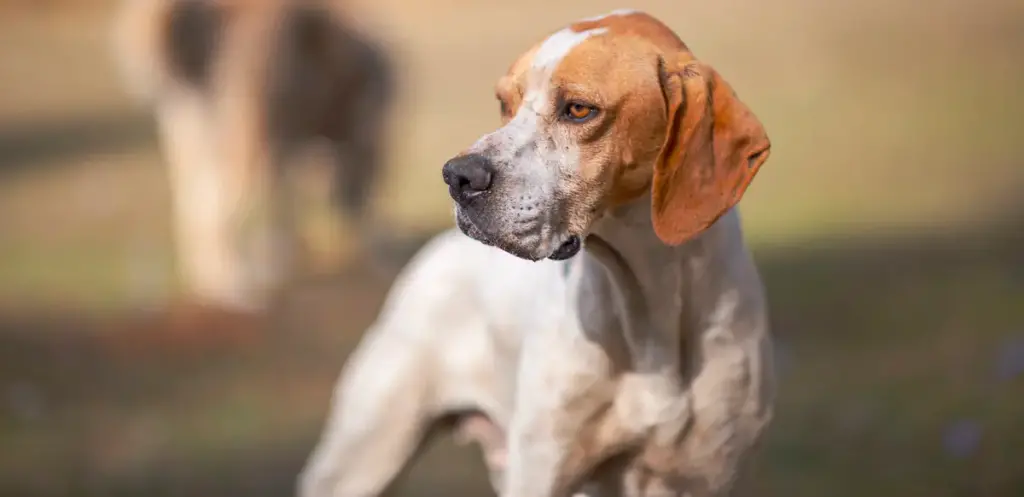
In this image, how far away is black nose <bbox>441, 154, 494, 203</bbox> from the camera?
120cm

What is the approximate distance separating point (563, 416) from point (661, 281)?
0.19 meters

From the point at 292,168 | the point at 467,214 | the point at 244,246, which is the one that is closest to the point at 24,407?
the point at 244,246

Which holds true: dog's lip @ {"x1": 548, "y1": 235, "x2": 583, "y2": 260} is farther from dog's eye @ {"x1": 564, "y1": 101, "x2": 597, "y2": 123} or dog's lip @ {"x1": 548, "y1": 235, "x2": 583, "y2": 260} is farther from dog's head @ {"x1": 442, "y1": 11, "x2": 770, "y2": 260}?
dog's eye @ {"x1": 564, "y1": 101, "x2": 597, "y2": 123}

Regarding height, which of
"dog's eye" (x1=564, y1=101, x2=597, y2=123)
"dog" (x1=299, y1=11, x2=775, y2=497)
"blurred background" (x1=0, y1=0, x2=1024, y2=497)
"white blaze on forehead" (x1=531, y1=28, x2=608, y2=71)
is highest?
"white blaze on forehead" (x1=531, y1=28, x2=608, y2=71)

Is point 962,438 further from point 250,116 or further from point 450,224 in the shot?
point 250,116

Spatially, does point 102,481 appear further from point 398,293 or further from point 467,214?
point 467,214

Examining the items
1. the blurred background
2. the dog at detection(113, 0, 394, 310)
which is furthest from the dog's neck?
the dog at detection(113, 0, 394, 310)

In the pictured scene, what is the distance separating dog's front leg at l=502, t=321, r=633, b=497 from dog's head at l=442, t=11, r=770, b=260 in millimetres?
171

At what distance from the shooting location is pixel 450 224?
3170 millimetres

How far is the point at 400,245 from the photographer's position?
3.12 meters


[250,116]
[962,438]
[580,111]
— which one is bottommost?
[962,438]

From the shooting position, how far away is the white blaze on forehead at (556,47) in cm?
124

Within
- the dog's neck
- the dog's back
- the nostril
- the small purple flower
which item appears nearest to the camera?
the nostril

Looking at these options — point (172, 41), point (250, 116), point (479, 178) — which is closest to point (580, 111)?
point (479, 178)
